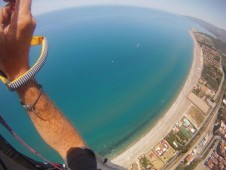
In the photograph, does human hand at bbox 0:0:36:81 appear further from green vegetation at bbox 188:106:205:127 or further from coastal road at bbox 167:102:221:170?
green vegetation at bbox 188:106:205:127

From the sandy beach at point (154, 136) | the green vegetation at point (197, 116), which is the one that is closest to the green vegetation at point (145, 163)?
the sandy beach at point (154, 136)

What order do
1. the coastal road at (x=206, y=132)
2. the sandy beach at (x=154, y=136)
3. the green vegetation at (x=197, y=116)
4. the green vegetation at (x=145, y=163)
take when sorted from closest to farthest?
the coastal road at (x=206, y=132) → the green vegetation at (x=197, y=116) → the green vegetation at (x=145, y=163) → the sandy beach at (x=154, y=136)

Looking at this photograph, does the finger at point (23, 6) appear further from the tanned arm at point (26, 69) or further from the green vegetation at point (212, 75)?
the green vegetation at point (212, 75)

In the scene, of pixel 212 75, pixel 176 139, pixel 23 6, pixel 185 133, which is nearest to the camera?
pixel 23 6

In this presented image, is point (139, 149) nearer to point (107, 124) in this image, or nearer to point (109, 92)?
point (107, 124)

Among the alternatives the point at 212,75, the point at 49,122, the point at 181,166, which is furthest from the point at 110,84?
the point at 49,122

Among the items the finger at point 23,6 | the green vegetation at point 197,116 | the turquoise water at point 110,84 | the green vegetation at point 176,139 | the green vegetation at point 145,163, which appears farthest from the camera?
the turquoise water at point 110,84

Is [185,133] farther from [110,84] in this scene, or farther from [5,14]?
[110,84]

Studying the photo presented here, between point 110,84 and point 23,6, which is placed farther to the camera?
point 110,84
